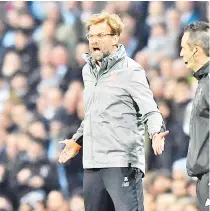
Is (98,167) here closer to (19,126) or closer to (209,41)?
(209,41)

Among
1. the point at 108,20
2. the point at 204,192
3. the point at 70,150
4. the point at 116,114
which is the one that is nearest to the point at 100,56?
the point at 108,20

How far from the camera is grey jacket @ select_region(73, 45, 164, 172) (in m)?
3.04

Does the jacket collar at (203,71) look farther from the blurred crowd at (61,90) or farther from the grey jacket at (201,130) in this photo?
the blurred crowd at (61,90)

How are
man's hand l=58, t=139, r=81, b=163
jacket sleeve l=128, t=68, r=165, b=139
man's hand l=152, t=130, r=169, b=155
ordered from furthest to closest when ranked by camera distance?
1. man's hand l=58, t=139, r=81, b=163
2. jacket sleeve l=128, t=68, r=165, b=139
3. man's hand l=152, t=130, r=169, b=155

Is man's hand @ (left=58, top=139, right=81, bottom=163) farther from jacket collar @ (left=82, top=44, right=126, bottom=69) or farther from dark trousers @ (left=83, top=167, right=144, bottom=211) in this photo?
jacket collar @ (left=82, top=44, right=126, bottom=69)

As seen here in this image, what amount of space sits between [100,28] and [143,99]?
1.31 feet

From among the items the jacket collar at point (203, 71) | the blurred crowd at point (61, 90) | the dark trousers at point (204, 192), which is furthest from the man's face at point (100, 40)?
the blurred crowd at point (61, 90)

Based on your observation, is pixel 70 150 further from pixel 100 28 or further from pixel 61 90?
pixel 61 90

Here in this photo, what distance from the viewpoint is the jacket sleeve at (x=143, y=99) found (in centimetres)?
300

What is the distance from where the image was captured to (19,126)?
14.7 ft

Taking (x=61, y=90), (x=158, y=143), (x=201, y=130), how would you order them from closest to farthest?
(x=201, y=130)
(x=158, y=143)
(x=61, y=90)

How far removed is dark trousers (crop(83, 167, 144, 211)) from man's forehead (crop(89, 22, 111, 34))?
65cm

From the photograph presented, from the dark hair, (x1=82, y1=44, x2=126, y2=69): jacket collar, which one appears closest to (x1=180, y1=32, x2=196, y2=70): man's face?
the dark hair

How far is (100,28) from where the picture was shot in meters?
3.12
